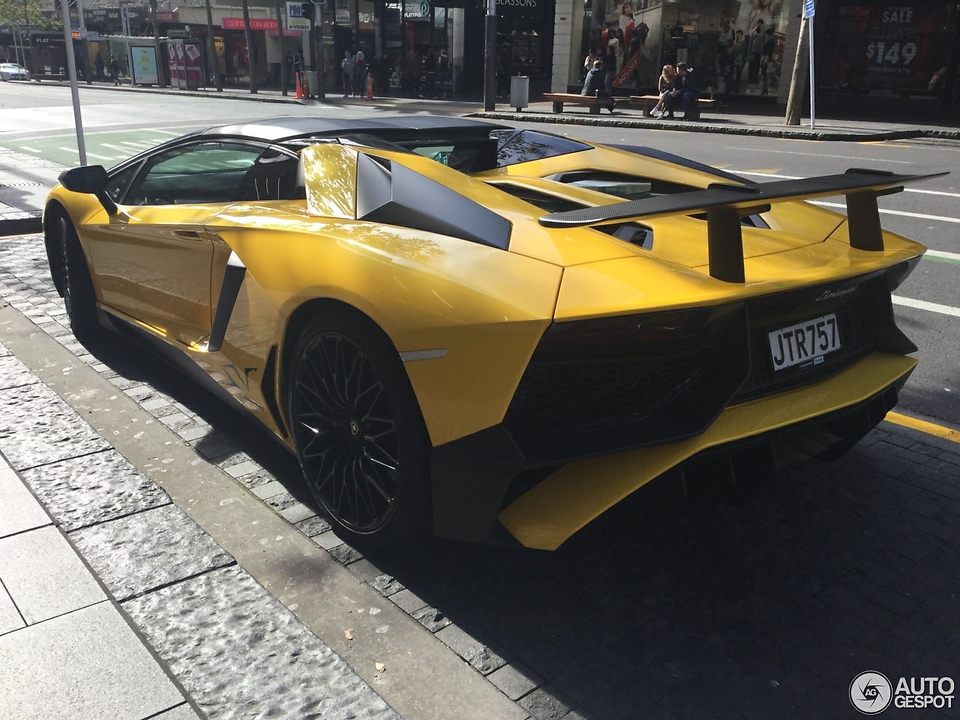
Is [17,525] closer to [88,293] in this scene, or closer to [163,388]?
[163,388]

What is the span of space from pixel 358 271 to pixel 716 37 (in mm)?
27779

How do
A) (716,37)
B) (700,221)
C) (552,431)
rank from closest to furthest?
(552,431)
(700,221)
(716,37)

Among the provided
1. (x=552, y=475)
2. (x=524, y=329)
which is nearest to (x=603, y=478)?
(x=552, y=475)

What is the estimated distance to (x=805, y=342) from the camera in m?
2.60

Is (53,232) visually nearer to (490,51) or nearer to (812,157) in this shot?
(812,157)

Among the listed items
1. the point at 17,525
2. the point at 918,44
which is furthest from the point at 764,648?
the point at 918,44

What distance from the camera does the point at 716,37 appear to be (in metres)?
27.3

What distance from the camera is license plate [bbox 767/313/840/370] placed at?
2.51 meters

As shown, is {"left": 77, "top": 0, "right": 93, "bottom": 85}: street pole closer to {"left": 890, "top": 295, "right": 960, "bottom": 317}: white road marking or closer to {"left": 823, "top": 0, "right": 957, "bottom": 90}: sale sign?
{"left": 823, "top": 0, "right": 957, "bottom": 90}: sale sign

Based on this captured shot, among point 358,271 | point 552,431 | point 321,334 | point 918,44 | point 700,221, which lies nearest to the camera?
point 552,431

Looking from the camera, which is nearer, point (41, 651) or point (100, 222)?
point (41, 651)

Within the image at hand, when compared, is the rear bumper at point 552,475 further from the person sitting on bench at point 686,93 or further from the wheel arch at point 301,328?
the person sitting on bench at point 686,93

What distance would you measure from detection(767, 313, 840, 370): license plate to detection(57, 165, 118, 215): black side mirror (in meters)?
3.28

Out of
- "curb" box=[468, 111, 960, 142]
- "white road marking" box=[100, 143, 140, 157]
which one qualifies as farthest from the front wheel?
"curb" box=[468, 111, 960, 142]
